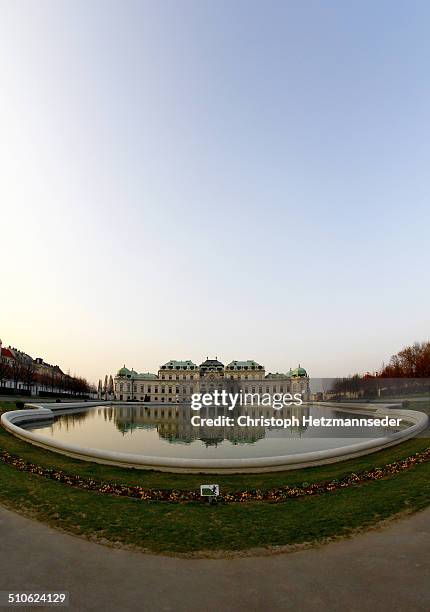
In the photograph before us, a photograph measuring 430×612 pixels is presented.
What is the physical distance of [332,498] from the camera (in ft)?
44.0

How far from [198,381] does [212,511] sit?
15888 cm

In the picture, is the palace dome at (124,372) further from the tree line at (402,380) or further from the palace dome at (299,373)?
the tree line at (402,380)

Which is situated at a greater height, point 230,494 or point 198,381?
point 230,494

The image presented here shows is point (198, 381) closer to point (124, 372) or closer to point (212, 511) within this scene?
point (124, 372)

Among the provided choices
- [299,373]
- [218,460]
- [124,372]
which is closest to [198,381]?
[124,372]

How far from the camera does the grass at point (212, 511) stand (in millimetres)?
9914

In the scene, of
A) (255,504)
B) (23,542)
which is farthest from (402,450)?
(23,542)

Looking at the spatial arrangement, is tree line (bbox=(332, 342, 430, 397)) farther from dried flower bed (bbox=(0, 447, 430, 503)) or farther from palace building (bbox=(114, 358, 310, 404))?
dried flower bed (bbox=(0, 447, 430, 503))

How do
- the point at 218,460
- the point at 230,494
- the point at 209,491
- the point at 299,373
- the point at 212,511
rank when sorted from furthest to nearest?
the point at 299,373 < the point at 218,460 < the point at 230,494 < the point at 209,491 < the point at 212,511

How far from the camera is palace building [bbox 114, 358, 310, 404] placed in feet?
544

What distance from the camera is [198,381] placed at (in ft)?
553

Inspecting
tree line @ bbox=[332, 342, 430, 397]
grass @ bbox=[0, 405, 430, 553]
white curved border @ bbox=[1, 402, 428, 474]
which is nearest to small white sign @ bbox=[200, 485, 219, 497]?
grass @ bbox=[0, 405, 430, 553]

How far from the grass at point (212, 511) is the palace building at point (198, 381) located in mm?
149313

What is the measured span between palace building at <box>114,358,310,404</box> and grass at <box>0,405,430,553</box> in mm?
149313
